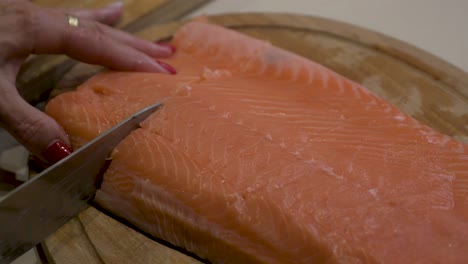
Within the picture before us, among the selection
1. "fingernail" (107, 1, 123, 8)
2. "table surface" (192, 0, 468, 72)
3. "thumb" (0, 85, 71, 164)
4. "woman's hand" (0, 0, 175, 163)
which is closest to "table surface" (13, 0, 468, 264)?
"table surface" (192, 0, 468, 72)

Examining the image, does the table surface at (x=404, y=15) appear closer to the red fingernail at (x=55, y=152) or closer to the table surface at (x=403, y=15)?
the table surface at (x=403, y=15)

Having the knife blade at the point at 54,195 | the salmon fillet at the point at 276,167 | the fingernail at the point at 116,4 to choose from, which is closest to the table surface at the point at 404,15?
the fingernail at the point at 116,4

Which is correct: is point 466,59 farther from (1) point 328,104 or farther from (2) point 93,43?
(2) point 93,43

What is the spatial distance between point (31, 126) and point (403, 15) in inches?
106

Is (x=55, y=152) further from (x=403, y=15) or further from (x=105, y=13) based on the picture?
(x=403, y=15)

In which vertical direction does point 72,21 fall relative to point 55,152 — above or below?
above

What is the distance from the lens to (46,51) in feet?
8.34

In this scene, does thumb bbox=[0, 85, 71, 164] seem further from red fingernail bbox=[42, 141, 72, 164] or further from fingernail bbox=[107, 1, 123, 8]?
fingernail bbox=[107, 1, 123, 8]

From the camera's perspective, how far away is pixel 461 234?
1791 millimetres

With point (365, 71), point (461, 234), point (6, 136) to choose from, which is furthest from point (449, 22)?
point (6, 136)

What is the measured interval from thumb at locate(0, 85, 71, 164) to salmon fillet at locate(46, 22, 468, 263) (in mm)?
115

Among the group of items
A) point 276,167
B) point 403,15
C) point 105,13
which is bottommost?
point 276,167

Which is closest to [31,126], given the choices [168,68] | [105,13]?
[168,68]

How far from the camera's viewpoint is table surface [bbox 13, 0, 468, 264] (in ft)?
10.3
